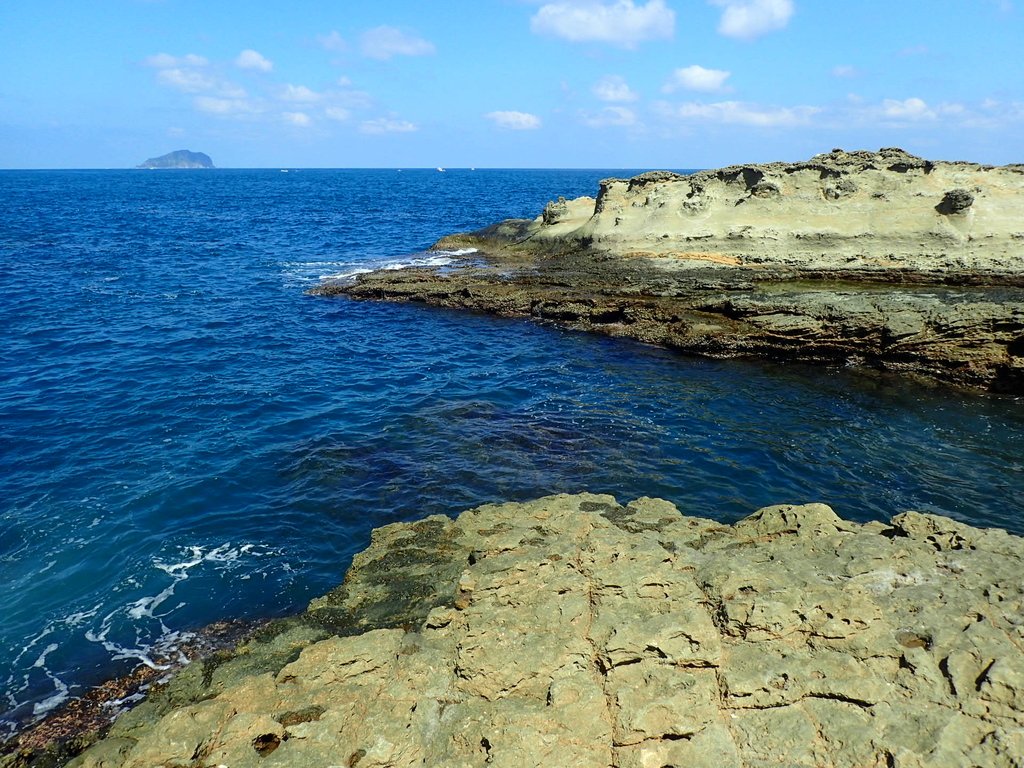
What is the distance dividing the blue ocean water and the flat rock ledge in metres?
3.69

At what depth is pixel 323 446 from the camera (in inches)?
698

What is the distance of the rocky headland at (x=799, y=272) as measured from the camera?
2347 cm

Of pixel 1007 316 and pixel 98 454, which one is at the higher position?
pixel 1007 316

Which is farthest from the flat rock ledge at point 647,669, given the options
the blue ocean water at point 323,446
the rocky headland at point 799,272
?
the rocky headland at point 799,272

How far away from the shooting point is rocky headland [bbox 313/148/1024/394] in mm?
23469

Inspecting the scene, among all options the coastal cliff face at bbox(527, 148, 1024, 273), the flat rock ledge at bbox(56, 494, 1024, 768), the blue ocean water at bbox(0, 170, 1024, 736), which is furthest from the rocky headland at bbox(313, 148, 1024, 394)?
the flat rock ledge at bbox(56, 494, 1024, 768)

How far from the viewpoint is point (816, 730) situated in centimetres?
639

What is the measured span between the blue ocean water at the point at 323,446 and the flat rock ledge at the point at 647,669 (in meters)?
3.69

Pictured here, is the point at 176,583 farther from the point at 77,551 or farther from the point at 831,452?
the point at 831,452

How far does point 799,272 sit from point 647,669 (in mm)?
28317

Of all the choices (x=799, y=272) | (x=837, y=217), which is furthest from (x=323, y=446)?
(x=837, y=217)

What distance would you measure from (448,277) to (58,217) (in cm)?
6491

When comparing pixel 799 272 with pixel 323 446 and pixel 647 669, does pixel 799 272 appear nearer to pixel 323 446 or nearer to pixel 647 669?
pixel 323 446

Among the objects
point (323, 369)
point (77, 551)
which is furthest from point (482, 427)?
point (77, 551)
